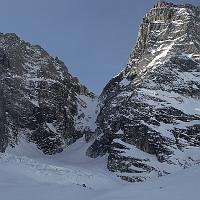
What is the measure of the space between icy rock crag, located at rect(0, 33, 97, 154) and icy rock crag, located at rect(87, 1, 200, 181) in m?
9.48

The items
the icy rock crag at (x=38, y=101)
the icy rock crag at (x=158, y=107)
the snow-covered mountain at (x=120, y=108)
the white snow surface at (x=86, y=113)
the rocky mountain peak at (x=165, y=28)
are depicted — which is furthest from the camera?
the white snow surface at (x=86, y=113)

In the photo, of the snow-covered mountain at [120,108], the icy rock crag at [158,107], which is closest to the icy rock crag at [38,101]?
the snow-covered mountain at [120,108]

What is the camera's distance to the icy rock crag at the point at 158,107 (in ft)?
289

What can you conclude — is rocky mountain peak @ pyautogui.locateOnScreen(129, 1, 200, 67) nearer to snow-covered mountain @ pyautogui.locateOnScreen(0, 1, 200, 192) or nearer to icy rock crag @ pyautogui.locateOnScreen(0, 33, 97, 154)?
snow-covered mountain @ pyautogui.locateOnScreen(0, 1, 200, 192)

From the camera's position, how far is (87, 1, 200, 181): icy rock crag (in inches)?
3467

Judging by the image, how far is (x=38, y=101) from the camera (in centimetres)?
12288

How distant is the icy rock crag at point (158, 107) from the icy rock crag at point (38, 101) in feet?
31.1

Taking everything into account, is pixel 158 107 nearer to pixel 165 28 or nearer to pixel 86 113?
pixel 165 28

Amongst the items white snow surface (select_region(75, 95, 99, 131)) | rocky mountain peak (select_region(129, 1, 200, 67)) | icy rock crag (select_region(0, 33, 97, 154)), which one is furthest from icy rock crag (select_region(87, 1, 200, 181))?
icy rock crag (select_region(0, 33, 97, 154))

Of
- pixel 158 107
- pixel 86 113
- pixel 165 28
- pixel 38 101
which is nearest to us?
pixel 158 107

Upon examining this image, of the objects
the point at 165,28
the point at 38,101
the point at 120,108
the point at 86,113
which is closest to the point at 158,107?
the point at 120,108

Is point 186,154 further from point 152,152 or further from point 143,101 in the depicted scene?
point 143,101

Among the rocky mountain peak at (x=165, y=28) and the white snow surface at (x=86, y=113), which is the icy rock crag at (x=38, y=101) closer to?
the white snow surface at (x=86, y=113)

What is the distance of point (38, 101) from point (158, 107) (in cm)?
3415
